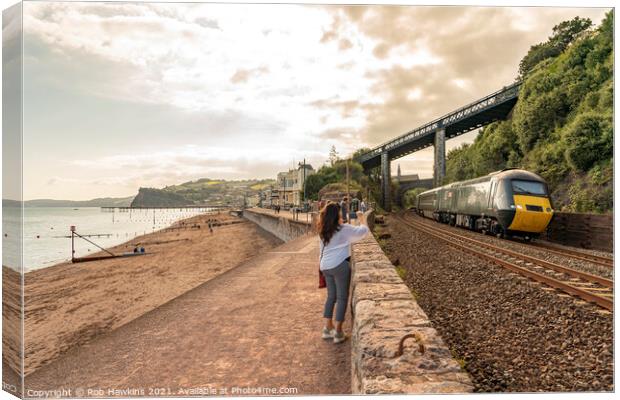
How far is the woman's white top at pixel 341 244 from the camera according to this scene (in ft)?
13.0

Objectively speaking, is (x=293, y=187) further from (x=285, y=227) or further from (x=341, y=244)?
(x=341, y=244)

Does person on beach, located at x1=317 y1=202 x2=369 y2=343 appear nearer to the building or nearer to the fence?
the fence

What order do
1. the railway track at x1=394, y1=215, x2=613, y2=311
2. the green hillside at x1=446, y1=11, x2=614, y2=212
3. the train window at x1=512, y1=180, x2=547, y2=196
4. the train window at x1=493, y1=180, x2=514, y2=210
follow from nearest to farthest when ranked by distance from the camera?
the railway track at x1=394, y1=215, x2=613, y2=311 < the green hillside at x1=446, y1=11, x2=614, y2=212 < the train window at x1=512, y1=180, x2=547, y2=196 < the train window at x1=493, y1=180, x2=514, y2=210

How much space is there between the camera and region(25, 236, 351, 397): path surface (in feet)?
11.3

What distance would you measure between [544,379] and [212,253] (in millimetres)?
34673

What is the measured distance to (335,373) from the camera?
354cm

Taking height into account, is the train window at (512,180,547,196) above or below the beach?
above

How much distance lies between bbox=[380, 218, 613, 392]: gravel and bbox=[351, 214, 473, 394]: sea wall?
1.41 m

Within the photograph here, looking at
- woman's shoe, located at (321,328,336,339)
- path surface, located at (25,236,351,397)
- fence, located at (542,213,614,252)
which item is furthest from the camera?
fence, located at (542,213,614,252)

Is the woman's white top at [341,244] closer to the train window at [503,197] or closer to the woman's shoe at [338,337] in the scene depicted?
the woman's shoe at [338,337]

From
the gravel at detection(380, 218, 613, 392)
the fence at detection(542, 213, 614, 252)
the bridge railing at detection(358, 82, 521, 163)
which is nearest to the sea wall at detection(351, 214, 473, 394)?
the gravel at detection(380, 218, 613, 392)

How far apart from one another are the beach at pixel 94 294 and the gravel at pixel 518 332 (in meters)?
5.59

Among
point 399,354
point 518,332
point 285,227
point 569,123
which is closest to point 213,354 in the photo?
point 399,354

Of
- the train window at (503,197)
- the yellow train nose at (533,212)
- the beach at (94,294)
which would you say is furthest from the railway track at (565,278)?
the beach at (94,294)
